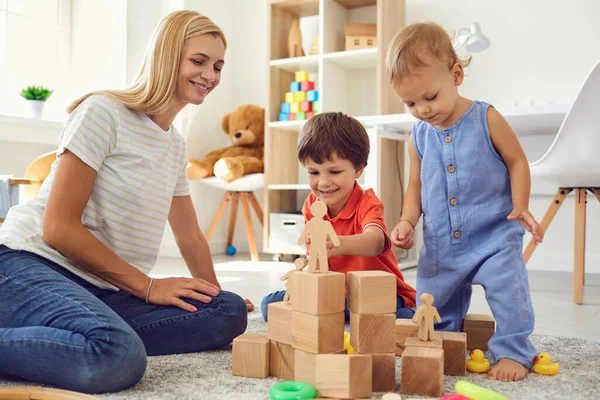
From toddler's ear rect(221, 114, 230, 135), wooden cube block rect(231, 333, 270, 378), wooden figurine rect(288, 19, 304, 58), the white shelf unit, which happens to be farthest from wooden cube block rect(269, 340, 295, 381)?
toddler's ear rect(221, 114, 230, 135)

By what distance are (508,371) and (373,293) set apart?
1.09ft

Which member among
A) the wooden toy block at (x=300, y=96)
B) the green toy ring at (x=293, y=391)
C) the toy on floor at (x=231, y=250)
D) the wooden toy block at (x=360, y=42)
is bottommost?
the toy on floor at (x=231, y=250)

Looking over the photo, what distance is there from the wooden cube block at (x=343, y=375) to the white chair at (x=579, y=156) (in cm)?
115

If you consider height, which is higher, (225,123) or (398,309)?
(225,123)

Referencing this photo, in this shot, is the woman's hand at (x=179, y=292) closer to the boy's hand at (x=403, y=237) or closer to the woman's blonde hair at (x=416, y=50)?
the boy's hand at (x=403, y=237)

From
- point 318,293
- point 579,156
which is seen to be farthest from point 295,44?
point 318,293

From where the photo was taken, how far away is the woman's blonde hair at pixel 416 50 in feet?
3.92

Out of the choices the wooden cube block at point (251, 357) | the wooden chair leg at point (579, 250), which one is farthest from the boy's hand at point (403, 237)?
the wooden chair leg at point (579, 250)

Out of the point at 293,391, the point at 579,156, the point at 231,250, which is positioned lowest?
the point at 231,250

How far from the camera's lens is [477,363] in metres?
1.10

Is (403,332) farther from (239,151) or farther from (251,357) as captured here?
(239,151)

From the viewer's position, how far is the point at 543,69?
3.04 metres

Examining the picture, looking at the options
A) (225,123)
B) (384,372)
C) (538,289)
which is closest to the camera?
(384,372)

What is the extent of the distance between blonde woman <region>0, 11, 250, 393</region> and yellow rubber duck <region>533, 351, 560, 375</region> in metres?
0.60
